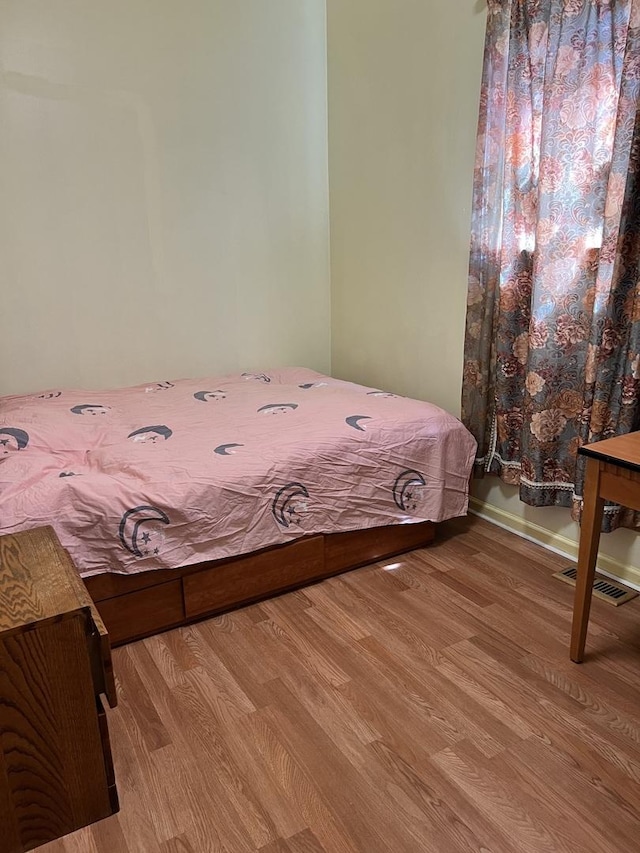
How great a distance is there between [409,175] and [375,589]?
2.07 metres

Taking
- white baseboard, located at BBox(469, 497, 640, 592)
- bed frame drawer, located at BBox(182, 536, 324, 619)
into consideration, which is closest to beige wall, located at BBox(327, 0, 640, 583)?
white baseboard, located at BBox(469, 497, 640, 592)

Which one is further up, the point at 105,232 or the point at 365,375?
the point at 105,232

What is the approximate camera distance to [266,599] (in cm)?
231

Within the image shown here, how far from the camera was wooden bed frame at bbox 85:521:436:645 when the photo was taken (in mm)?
2000

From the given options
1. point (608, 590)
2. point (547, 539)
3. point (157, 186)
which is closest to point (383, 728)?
point (608, 590)

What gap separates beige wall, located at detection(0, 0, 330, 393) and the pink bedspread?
1.57ft

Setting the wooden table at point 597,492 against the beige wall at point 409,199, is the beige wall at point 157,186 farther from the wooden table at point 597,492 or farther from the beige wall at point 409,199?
the wooden table at point 597,492

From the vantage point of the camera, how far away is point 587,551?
1818 mm

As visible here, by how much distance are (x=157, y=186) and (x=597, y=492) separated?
268 centimetres

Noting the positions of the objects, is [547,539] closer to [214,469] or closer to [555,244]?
[555,244]

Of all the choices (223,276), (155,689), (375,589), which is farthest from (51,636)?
(223,276)

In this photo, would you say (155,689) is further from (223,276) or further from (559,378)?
(223,276)

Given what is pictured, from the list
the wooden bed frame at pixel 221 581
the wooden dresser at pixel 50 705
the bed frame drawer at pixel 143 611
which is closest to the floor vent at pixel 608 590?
the wooden bed frame at pixel 221 581

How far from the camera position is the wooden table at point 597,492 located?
1.63 m
